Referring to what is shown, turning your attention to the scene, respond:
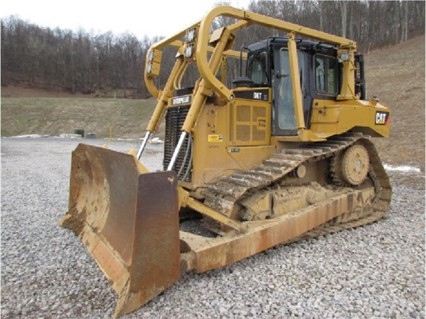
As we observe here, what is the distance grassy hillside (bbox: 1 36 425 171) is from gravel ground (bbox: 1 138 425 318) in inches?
299

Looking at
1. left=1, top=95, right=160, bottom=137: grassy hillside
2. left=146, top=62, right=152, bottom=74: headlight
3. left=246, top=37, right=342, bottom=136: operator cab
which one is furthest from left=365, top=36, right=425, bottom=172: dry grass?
left=1, top=95, right=160, bottom=137: grassy hillside

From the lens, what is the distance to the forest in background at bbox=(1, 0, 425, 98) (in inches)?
1612

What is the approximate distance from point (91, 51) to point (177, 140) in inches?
2793

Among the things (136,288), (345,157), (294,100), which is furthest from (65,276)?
(345,157)

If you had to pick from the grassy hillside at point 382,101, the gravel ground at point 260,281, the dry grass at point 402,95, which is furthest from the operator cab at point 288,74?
the dry grass at point 402,95

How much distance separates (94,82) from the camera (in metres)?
64.1

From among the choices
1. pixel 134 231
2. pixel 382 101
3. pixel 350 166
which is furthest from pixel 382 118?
pixel 382 101

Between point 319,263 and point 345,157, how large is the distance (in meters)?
1.98

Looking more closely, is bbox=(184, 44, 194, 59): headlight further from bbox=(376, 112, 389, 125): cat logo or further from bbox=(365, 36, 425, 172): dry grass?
bbox=(365, 36, 425, 172): dry grass

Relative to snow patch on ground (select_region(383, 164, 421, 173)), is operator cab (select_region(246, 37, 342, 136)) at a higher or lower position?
higher

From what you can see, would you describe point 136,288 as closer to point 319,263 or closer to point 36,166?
point 319,263

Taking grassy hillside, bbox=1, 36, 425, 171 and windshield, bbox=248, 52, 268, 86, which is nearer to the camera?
windshield, bbox=248, 52, 268, 86

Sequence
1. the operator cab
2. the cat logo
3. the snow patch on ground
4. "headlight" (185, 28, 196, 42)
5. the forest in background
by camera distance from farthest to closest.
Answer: the forest in background
the snow patch on ground
the cat logo
the operator cab
"headlight" (185, 28, 196, 42)

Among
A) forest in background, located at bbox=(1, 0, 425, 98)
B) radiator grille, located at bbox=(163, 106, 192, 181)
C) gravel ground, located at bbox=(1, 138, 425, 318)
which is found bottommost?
gravel ground, located at bbox=(1, 138, 425, 318)
